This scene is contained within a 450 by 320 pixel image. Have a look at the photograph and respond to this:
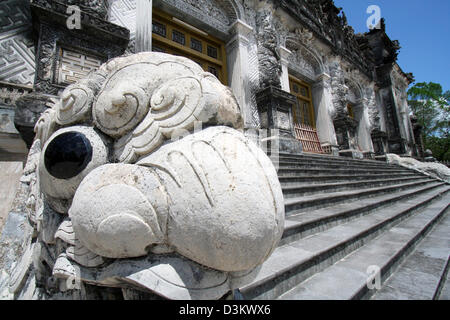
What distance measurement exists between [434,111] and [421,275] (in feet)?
99.0

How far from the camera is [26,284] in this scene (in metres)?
1.16

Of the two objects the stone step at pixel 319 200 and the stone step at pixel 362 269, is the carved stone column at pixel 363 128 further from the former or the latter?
the stone step at pixel 362 269

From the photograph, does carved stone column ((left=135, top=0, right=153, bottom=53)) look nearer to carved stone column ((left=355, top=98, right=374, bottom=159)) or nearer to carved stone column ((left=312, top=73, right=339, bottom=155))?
carved stone column ((left=312, top=73, right=339, bottom=155))

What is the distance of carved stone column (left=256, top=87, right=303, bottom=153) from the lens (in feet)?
18.4

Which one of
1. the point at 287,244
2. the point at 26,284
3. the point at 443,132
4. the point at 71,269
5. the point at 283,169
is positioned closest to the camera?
the point at 71,269

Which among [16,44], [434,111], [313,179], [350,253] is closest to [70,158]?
[350,253]

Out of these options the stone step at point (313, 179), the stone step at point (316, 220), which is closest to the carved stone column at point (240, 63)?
the stone step at point (313, 179)

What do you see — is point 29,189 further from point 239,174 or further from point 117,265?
point 239,174

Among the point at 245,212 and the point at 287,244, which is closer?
the point at 245,212

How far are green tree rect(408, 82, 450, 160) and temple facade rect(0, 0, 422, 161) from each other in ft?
37.3

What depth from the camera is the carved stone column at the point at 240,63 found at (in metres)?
5.84

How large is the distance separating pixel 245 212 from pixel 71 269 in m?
0.80
